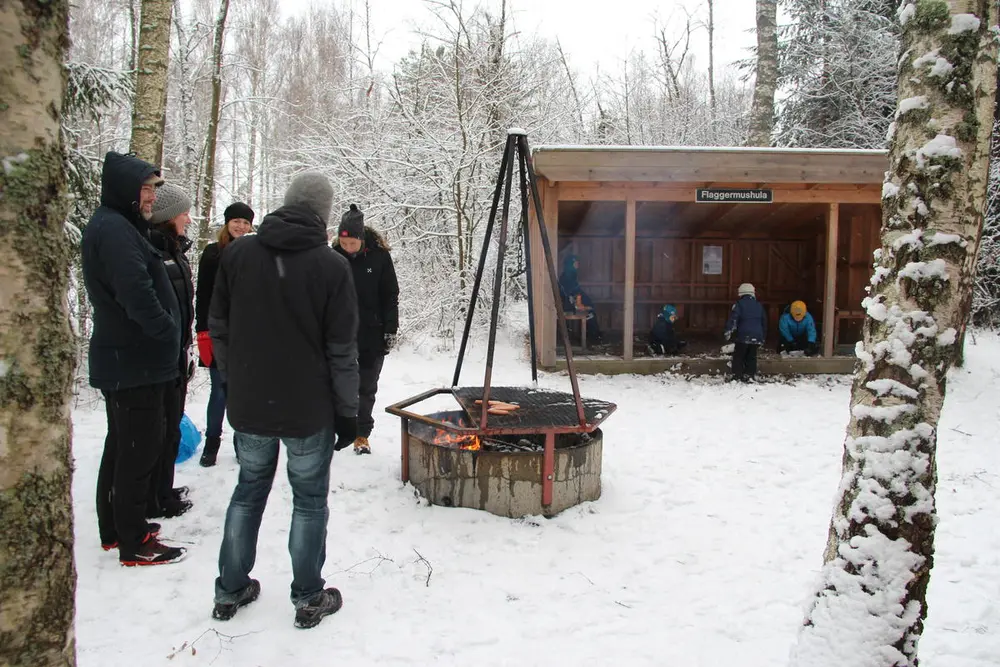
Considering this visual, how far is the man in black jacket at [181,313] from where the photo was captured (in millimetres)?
3645

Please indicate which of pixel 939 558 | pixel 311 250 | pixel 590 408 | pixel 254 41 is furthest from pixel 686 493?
pixel 254 41

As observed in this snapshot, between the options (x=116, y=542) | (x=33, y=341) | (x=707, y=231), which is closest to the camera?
(x=33, y=341)

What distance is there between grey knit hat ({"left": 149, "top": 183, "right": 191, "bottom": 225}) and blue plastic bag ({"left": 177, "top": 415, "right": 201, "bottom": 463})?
1691mm

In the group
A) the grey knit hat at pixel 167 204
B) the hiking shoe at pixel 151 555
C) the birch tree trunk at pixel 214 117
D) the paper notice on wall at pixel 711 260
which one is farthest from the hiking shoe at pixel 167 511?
the paper notice on wall at pixel 711 260

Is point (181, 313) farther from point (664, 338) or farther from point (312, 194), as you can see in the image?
Answer: point (664, 338)

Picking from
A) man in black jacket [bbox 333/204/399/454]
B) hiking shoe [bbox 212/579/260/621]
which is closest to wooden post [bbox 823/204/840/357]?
man in black jacket [bbox 333/204/399/454]

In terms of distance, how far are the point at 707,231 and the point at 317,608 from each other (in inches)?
437

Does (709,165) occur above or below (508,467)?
above

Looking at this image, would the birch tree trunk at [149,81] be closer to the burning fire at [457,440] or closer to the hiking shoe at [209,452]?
the hiking shoe at [209,452]

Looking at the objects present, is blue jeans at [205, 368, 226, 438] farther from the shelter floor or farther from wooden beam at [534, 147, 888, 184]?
the shelter floor

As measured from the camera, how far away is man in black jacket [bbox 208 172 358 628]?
270cm

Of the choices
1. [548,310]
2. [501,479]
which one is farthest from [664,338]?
[501,479]

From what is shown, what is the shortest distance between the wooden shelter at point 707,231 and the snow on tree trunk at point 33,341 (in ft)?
23.0

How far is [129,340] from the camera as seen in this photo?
3.18m
